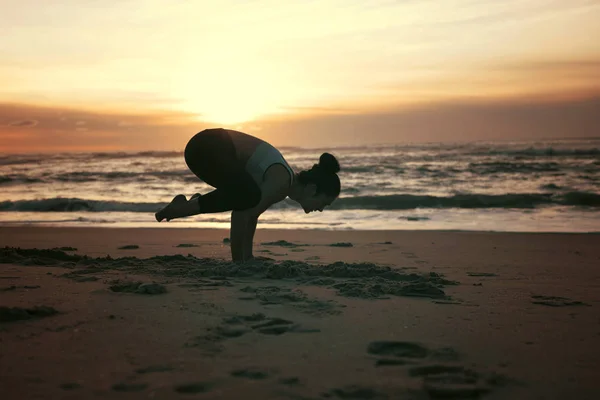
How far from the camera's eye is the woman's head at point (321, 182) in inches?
210

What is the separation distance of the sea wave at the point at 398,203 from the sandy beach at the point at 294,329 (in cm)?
848

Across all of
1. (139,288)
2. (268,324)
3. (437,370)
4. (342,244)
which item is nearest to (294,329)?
(268,324)

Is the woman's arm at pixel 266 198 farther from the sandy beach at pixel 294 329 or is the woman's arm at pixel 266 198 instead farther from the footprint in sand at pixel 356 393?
the footprint in sand at pixel 356 393

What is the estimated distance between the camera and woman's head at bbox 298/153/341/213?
5.33m

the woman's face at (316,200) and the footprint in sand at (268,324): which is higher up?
the woman's face at (316,200)

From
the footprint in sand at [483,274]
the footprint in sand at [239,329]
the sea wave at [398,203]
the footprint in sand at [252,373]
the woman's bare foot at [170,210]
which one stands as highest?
the woman's bare foot at [170,210]

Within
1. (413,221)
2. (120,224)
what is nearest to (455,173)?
(413,221)

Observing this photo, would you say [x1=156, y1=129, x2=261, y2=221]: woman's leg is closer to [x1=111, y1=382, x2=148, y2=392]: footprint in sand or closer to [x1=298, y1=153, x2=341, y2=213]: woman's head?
[x1=298, y1=153, x2=341, y2=213]: woman's head

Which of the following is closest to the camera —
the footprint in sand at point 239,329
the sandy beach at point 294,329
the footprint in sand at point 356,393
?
the footprint in sand at point 356,393

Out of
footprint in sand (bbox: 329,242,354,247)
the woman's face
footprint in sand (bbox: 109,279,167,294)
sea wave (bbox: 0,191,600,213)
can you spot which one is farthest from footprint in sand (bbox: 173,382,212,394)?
sea wave (bbox: 0,191,600,213)

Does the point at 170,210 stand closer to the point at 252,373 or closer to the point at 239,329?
the point at 239,329

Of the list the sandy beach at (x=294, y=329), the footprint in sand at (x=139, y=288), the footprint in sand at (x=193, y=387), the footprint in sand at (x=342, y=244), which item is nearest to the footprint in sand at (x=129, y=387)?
the sandy beach at (x=294, y=329)

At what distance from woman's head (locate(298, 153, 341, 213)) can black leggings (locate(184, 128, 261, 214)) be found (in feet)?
1.76

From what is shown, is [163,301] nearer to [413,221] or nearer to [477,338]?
[477,338]
